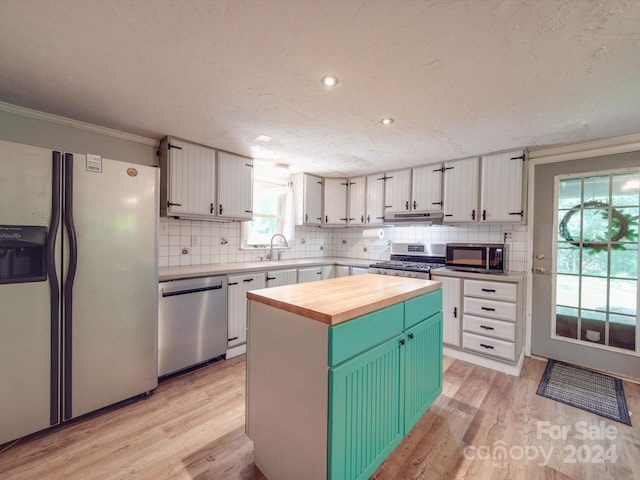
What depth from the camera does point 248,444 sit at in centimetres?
175

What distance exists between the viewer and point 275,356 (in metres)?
1.40

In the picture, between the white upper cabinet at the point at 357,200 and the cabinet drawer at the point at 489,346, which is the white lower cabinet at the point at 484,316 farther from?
the white upper cabinet at the point at 357,200

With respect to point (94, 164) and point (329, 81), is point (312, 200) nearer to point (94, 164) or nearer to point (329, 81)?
point (329, 81)

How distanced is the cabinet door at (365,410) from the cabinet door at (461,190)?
7.30 feet

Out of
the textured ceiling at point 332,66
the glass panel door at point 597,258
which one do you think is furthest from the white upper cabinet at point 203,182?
the glass panel door at point 597,258

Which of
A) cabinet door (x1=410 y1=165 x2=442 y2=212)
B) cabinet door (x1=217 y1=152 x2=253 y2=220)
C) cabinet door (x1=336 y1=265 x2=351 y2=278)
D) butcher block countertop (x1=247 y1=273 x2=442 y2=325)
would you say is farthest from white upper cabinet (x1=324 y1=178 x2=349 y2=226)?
butcher block countertop (x1=247 y1=273 x2=442 y2=325)

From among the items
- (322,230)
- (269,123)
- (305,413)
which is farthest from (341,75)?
(322,230)

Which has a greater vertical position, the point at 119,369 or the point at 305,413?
the point at 305,413

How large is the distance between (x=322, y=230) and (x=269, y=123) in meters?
2.69

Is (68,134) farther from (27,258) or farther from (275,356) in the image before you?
(275,356)

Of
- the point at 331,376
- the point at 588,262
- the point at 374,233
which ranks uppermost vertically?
the point at 374,233

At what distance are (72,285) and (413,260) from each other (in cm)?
371

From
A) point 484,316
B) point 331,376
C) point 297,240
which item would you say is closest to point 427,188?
point 484,316

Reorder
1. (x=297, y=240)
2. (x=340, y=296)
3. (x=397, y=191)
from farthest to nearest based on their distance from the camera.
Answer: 1. (x=297, y=240)
2. (x=397, y=191)
3. (x=340, y=296)
